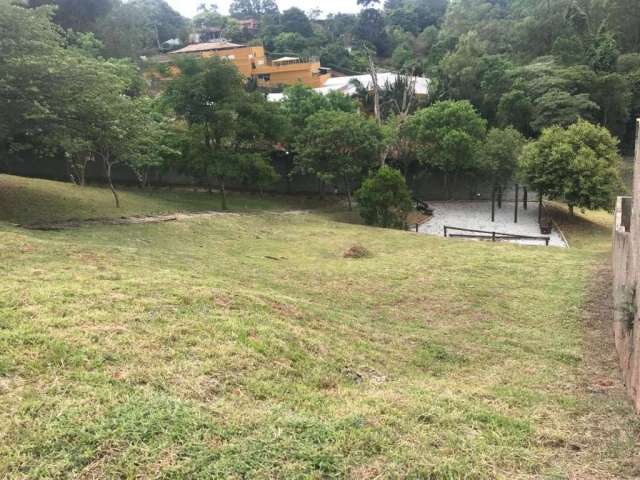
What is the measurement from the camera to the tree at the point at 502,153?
2559 centimetres

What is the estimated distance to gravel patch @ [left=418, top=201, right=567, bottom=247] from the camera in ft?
74.1

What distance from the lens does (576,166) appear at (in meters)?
22.1

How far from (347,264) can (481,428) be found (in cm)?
769

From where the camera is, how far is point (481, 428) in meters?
3.95

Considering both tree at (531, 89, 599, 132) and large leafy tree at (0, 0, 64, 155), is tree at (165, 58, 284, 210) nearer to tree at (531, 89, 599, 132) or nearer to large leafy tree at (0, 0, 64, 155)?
large leafy tree at (0, 0, 64, 155)

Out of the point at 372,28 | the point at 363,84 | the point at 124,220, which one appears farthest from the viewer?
the point at 372,28

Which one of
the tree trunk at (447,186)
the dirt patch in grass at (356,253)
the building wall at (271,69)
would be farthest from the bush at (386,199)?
the building wall at (271,69)

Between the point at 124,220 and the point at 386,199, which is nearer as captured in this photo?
the point at 124,220

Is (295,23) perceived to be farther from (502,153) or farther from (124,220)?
(124,220)

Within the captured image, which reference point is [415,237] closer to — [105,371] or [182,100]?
[182,100]

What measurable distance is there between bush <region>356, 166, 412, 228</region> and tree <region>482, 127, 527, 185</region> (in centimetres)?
759

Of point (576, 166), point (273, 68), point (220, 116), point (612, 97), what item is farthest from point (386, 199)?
point (273, 68)

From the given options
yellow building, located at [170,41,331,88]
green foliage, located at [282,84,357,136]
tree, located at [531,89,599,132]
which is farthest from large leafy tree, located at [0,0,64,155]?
yellow building, located at [170,41,331,88]

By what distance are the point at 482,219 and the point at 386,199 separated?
301 inches
